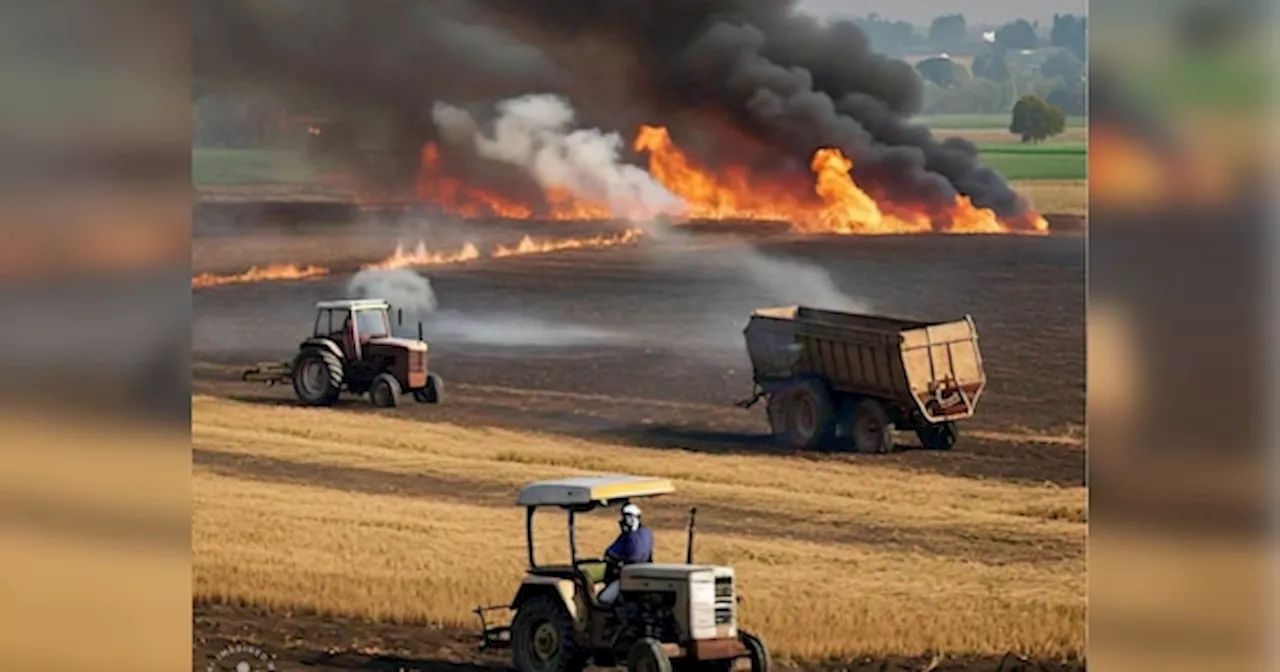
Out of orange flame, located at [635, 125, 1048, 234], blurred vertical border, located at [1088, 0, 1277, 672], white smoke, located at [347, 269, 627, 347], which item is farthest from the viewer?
white smoke, located at [347, 269, 627, 347]

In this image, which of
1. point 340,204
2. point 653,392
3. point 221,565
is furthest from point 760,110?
point 221,565

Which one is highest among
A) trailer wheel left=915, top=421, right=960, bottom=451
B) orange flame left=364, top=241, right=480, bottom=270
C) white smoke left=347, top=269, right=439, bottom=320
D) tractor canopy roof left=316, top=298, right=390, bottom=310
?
orange flame left=364, top=241, right=480, bottom=270

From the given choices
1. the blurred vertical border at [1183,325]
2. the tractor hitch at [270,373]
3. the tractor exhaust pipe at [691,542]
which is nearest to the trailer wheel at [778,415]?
the tractor exhaust pipe at [691,542]

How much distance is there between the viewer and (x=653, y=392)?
665 cm

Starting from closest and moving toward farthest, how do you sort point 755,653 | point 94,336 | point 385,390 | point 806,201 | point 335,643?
point 755,653 < point 806,201 < point 335,643 < point 385,390 < point 94,336

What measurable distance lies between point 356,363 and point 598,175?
2.98 ft

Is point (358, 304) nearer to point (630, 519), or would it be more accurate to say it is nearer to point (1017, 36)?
point (630, 519)

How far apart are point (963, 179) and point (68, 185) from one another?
275 cm

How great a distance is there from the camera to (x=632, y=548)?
6418 mm

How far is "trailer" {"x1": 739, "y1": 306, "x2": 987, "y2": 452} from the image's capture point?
6.39m

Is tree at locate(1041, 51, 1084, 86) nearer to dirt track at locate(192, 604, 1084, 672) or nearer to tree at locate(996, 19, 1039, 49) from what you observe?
tree at locate(996, 19, 1039, 49)

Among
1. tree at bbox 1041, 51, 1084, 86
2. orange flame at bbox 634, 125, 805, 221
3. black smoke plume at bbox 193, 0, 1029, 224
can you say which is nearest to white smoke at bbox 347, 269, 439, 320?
black smoke plume at bbox 193, 0, 1029, 224

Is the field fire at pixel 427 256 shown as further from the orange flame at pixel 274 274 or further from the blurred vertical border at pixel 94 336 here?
the blurred vertical border at pixel 94 336

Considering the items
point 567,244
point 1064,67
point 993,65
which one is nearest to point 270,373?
point 567,244
